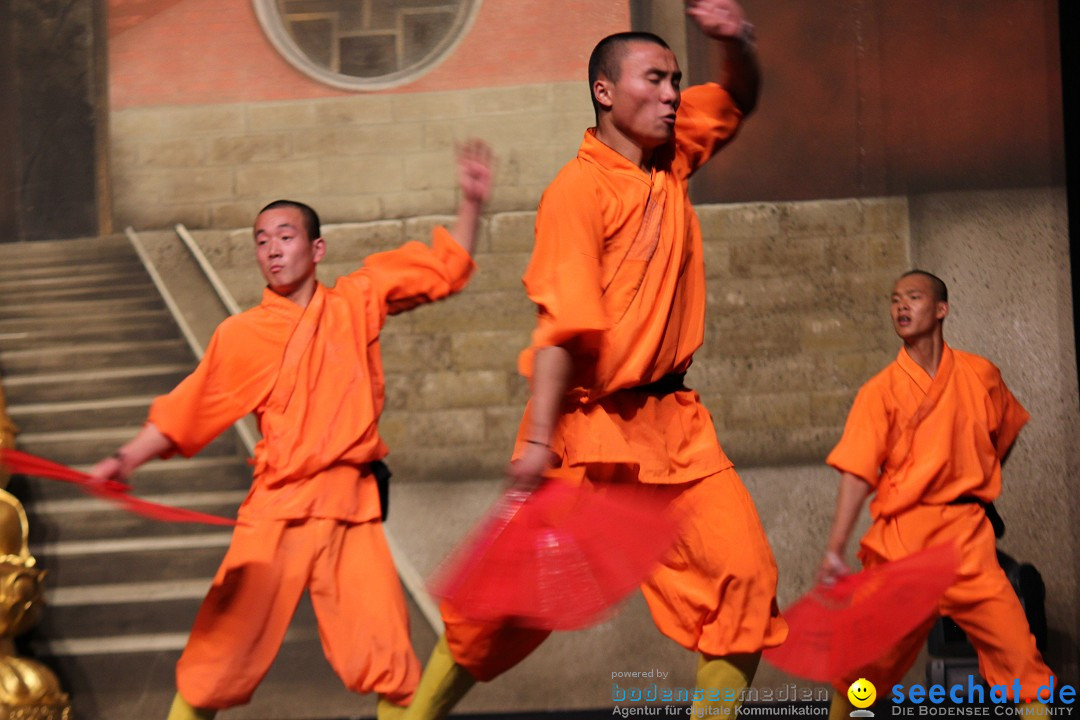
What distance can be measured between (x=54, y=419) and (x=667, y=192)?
2680mm

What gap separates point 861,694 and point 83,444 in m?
2.58

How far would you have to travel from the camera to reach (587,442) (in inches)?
89.4

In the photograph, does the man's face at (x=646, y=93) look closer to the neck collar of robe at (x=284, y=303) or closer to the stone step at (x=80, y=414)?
the neck collar of robe at (x=284, y=303)

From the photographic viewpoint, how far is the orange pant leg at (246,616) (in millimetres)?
2865

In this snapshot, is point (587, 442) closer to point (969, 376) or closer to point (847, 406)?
point (969, 376)

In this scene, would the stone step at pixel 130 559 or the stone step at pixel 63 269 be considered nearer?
the stone step at pixel 130 559

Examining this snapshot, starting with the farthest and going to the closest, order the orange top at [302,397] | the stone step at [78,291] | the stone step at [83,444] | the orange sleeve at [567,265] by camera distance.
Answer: the stone step at [78,291] < the stone step at [83,444] < the orange top at [302,397] < the orange sleeve at [567,265]

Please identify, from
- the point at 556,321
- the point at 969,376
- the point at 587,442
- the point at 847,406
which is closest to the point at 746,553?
the point at 587,442

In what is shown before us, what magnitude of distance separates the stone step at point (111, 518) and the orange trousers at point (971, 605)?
206cm

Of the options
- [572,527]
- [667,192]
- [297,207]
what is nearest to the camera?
[572,527]

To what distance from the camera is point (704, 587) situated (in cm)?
226

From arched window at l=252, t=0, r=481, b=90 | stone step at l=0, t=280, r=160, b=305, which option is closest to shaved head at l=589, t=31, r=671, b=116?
arched window at l=252, t=0, r=481, b=90

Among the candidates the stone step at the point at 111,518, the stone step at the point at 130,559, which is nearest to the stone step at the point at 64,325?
the stone step at the point at 111,518

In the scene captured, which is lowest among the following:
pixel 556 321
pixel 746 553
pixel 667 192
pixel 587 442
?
pixel 746 553
